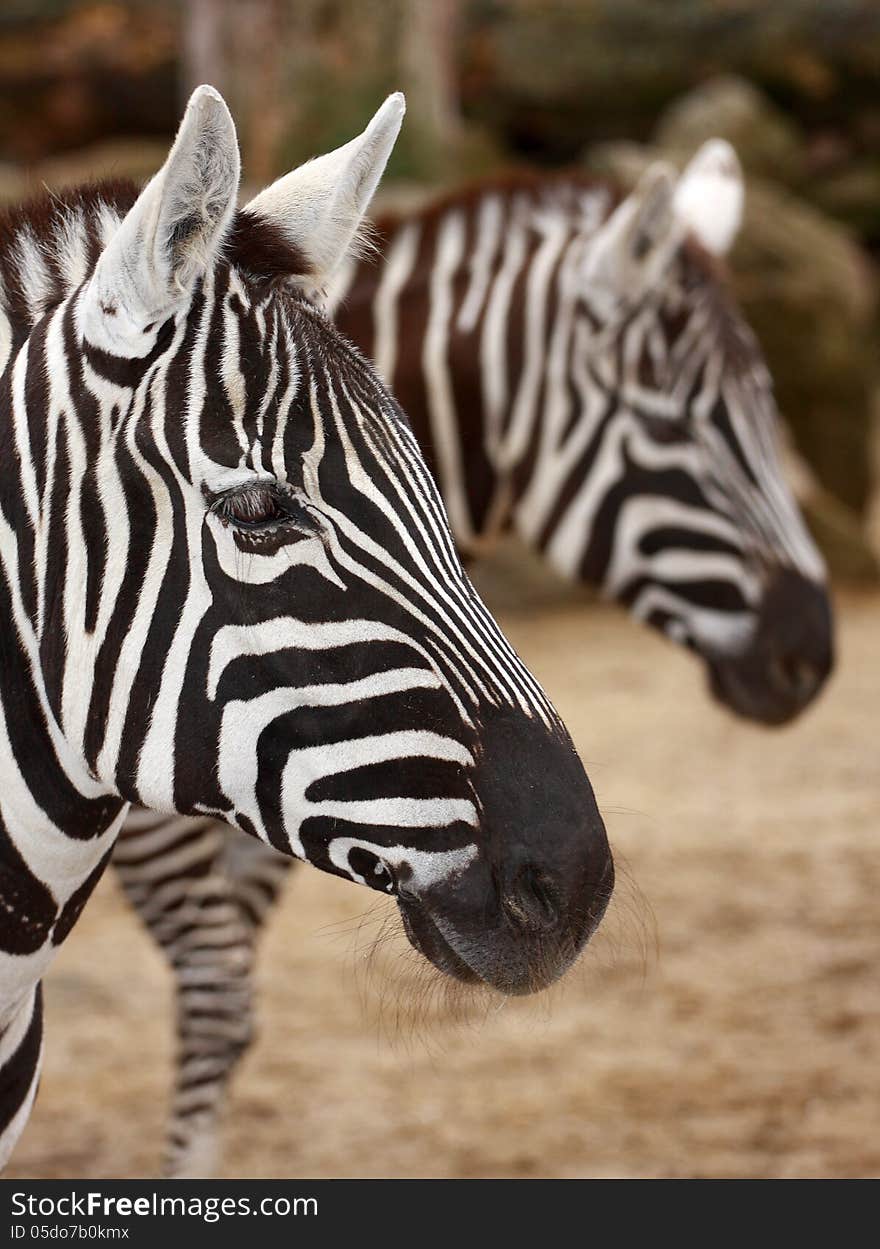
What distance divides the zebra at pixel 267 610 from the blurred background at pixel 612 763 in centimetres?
33

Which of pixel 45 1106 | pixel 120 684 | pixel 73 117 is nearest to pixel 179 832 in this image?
pixel 45 1106

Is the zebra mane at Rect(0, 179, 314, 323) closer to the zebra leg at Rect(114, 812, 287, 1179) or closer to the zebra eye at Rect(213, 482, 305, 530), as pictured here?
the zebra eye at Rect(213, 482, 305, 530)

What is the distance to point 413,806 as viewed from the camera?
88.8 inches

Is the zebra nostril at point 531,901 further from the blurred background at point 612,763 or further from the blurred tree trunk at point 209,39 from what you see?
the blurred tree trunk at point 209,39

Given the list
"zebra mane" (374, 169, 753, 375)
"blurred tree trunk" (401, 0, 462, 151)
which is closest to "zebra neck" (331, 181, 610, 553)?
"zebra mane" (374, 169, 753, 375)

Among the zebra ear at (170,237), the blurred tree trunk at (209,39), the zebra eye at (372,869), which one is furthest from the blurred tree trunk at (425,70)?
the zebra eye at (372,869)

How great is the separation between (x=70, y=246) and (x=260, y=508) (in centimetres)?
64

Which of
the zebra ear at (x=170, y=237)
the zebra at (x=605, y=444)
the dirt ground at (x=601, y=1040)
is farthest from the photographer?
the dirt ground at (x=601, y=1040)

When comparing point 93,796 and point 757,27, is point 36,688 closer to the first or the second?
point 93,796

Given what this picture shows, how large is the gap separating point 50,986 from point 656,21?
16.8 meters

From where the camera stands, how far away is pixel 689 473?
4.86 m

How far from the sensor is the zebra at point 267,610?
225cm

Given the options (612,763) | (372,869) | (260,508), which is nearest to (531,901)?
(372,869)

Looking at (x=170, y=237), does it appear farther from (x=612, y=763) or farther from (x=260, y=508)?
(x=612, y=763)
